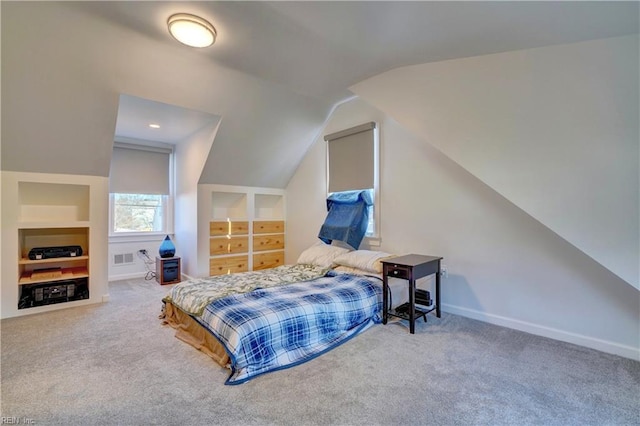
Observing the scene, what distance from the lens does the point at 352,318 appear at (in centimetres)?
275

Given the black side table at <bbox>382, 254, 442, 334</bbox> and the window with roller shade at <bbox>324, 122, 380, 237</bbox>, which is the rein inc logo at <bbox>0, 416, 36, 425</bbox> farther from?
the window with roller shade at <bbox>324, 122, 380, 237</bbox>

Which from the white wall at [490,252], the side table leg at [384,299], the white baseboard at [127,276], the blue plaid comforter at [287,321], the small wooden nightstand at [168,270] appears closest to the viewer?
the blue plaid comforter at [287,321]

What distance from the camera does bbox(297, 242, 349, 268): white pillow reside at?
392 centimetres

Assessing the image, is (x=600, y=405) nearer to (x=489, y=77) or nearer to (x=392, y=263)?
(x=392, y=263)

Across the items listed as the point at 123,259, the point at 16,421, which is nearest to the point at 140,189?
the point at 123,259

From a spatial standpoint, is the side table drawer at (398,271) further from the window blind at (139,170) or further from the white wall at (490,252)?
the window blind at (139,170)

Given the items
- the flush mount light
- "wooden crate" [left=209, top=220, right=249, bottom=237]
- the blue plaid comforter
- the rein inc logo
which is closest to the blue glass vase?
"wooden crate" [left=209, top=220, right=249, bottom=237]

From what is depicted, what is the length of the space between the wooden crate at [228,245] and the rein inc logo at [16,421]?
301 centimetres

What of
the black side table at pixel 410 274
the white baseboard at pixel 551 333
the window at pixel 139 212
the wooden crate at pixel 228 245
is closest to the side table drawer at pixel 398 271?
the black side table at pixel 410 274

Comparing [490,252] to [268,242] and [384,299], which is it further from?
[268,242]

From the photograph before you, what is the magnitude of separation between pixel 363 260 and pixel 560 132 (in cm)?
215

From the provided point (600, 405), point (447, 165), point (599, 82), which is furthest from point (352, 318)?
point (599, 82)

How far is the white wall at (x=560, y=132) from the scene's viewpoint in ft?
6.31

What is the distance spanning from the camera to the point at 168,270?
4.66 m
